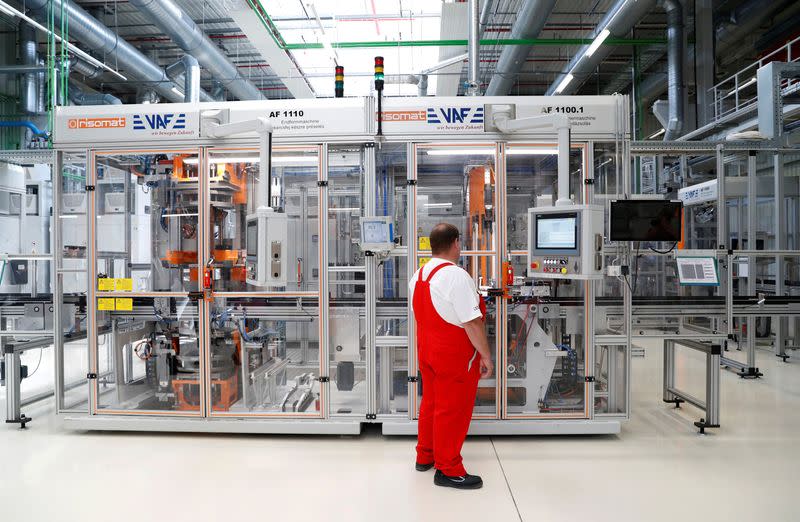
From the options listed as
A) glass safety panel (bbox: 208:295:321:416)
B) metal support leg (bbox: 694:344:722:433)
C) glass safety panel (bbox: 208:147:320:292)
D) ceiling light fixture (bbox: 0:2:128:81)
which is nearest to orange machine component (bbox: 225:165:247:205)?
glass safety panel (bbox: 208:147:320:292)

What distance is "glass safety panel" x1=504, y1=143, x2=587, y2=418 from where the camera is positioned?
12.5 ft

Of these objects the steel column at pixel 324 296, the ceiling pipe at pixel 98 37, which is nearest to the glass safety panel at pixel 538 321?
the steel column at pixel 324 296

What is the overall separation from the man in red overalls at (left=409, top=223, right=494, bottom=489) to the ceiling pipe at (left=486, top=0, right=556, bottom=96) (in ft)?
15.0

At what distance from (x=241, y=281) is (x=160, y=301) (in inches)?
29.0

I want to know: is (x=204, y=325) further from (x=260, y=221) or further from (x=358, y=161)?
(x=358, y=161)

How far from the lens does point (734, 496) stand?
A: 113 inches

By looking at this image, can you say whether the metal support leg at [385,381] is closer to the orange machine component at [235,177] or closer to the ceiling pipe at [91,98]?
the orange machine component at [235,177]

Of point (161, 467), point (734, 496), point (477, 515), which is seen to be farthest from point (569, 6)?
point (161, 467)

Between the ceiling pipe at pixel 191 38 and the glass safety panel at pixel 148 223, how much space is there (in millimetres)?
2631

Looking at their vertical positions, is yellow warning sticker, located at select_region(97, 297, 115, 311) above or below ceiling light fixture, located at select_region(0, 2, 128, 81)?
below

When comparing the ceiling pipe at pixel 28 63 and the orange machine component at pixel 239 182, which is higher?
the ceiling pipe at pixel 28 63

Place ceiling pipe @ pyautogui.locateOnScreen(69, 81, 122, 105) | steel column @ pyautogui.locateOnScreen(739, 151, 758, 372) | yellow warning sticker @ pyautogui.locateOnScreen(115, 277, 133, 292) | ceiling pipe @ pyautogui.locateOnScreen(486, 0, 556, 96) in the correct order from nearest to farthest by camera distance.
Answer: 1. yellow warning sticker @ pyautogui.locateOnScreen(115, 277, 133, 292)
2. steel column @ pyautogui.locateOnScreen(739, 151, 758, 372)
3. ceiling pipe @ pyautogui.locateOnScreen(486, 0, 556, 96)
4. ceiling pipe @ pyautogui.locateOnScreen(69, 81, 122, 105)

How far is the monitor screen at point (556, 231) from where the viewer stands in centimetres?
338

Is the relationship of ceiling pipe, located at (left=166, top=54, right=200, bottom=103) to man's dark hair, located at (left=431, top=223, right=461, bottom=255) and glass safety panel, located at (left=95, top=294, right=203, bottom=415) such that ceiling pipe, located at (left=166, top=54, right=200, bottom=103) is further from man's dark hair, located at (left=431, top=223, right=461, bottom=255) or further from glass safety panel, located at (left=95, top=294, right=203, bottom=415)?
man's dark hair, located at (left=431, top=223, right=461, bottom=255)
